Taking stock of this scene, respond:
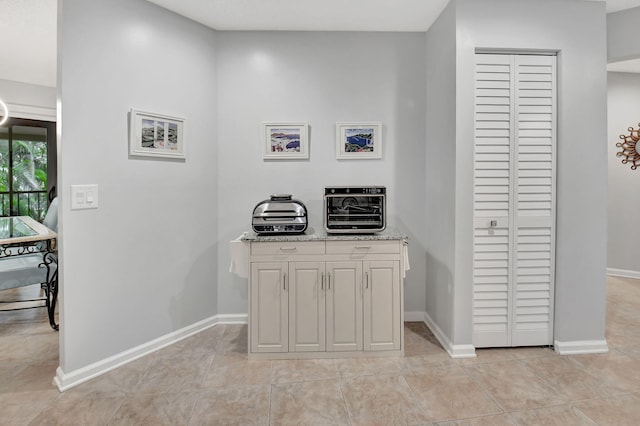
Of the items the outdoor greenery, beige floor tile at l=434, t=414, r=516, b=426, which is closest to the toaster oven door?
beige floor tile at l=434, t=414, r=516, b=426

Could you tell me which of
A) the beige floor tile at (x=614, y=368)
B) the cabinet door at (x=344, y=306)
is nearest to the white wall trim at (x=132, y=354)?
the cabinet door at (x=344, y=306)

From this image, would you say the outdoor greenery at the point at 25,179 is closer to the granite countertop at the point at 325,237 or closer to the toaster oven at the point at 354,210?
the granite countertop at the point at 325,237

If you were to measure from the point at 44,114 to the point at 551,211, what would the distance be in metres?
5.60

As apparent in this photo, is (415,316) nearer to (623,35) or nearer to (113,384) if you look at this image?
(113,384)

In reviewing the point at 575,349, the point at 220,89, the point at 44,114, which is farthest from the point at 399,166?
the point at 44,114

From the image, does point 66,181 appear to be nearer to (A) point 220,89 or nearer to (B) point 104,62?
(B) point 104,62

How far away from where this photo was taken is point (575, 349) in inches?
99.3

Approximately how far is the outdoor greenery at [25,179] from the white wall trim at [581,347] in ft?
19.3

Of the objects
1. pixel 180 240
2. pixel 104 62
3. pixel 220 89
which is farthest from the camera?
pixel 220 89

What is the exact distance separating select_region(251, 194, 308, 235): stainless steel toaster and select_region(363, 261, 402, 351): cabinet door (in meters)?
0.56

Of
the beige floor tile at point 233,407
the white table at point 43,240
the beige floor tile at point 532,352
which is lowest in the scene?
the beige floor tile at point 233,407

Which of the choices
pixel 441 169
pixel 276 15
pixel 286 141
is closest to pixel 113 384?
pixel 286 141

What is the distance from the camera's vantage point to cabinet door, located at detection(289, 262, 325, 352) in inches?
97.0

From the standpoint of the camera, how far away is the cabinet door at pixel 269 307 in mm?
2453
